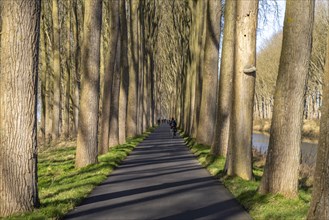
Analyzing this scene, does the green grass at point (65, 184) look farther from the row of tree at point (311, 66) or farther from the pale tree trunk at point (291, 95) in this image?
the row of tree at point (311, 66)

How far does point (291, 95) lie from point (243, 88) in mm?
3175

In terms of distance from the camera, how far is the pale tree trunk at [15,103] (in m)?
7.29

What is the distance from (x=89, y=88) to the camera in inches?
560

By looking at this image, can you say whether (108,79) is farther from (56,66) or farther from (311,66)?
(311,66)

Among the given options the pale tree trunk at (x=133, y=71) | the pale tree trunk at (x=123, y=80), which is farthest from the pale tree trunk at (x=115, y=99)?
the pale tree trunk at (x=133, y=71)

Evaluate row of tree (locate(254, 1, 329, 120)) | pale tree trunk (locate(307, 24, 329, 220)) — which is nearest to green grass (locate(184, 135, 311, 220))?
pale tree trunk (locate(307, 24, 329, 220))

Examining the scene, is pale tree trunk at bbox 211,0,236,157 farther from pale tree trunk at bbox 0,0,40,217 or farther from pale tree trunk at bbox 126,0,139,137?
pale tree trunk at bbox 126,0,139,137

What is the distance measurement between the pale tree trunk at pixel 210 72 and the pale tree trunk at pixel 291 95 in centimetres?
1049

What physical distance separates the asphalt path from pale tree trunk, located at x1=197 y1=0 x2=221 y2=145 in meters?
6.49

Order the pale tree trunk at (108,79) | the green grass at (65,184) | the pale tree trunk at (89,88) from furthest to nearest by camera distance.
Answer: the pale tree trunk at (108,79) < the pale tree trunk at (89,88) < the green grass at (65,184)

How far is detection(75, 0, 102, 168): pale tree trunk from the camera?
14.2 metres

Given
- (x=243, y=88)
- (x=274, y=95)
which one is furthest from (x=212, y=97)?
(x=274, y=95)

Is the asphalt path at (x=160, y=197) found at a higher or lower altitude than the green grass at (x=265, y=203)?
lower

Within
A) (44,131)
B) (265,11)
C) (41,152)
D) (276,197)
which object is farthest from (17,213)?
(44,131)
